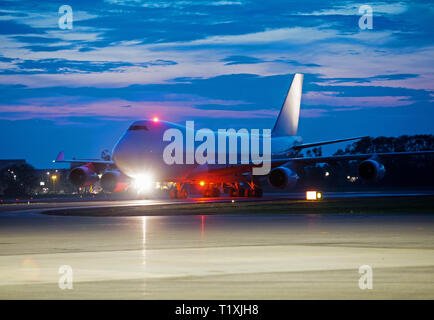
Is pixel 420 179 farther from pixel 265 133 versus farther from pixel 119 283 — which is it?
pixel 119 283

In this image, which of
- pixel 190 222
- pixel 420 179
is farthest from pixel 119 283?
pixel 420 179

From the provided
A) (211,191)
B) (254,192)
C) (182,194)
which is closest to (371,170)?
(254,192)

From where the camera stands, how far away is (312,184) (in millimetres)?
116062

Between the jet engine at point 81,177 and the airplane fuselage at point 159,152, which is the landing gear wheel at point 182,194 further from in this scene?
the jet engine at point 81,177

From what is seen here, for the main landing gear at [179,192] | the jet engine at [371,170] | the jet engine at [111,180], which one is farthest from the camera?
the main landing gear at [179,192]

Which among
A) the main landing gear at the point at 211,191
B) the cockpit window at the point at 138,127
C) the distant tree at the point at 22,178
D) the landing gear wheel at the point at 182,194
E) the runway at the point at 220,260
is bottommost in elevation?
the runway at the point at 220,260

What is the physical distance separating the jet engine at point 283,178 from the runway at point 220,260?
1087 inches

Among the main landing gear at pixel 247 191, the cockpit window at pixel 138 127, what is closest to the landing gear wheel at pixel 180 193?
the main landing gear at pixel 247 191

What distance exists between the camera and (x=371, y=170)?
51.9 metres

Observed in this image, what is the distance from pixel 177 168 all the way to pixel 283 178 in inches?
304

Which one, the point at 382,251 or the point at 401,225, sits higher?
the point at 401,225

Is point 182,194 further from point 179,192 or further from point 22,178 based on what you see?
point 22,178

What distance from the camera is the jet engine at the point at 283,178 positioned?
173ft
